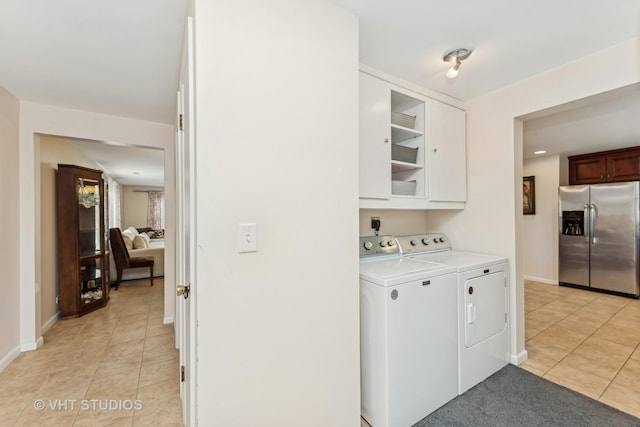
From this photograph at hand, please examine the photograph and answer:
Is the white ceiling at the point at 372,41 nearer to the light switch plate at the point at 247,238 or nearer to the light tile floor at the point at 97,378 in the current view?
the light switch plate at the point at 247,238

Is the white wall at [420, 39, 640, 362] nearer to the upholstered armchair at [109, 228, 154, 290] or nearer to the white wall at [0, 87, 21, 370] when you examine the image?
the white wall at [0, 87, 21, 370]

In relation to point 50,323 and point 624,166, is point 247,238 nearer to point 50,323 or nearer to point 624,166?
point 50,323

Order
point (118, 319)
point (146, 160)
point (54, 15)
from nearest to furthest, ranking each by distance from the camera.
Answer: point (54, 15)
point (118, 319)
point (146, 160)

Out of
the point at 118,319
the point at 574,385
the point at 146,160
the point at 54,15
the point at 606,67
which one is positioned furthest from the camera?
the point at 146,160

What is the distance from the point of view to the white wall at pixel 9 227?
83.9 inches

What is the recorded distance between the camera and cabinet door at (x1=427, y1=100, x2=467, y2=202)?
2.17 m

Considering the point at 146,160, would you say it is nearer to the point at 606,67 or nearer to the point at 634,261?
the point at 606,67

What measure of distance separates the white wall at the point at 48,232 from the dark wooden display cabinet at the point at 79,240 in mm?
57

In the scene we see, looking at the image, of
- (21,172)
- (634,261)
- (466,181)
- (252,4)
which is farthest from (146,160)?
(634,261)

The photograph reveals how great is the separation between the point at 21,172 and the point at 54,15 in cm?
178

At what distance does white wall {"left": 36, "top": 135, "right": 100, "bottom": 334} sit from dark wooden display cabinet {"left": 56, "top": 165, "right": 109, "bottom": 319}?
6cm

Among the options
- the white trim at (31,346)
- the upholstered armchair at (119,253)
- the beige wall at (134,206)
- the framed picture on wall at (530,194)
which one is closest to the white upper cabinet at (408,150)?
the white trim at (31,346)

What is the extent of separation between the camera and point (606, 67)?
1694mm

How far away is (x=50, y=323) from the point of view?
2.94 m
